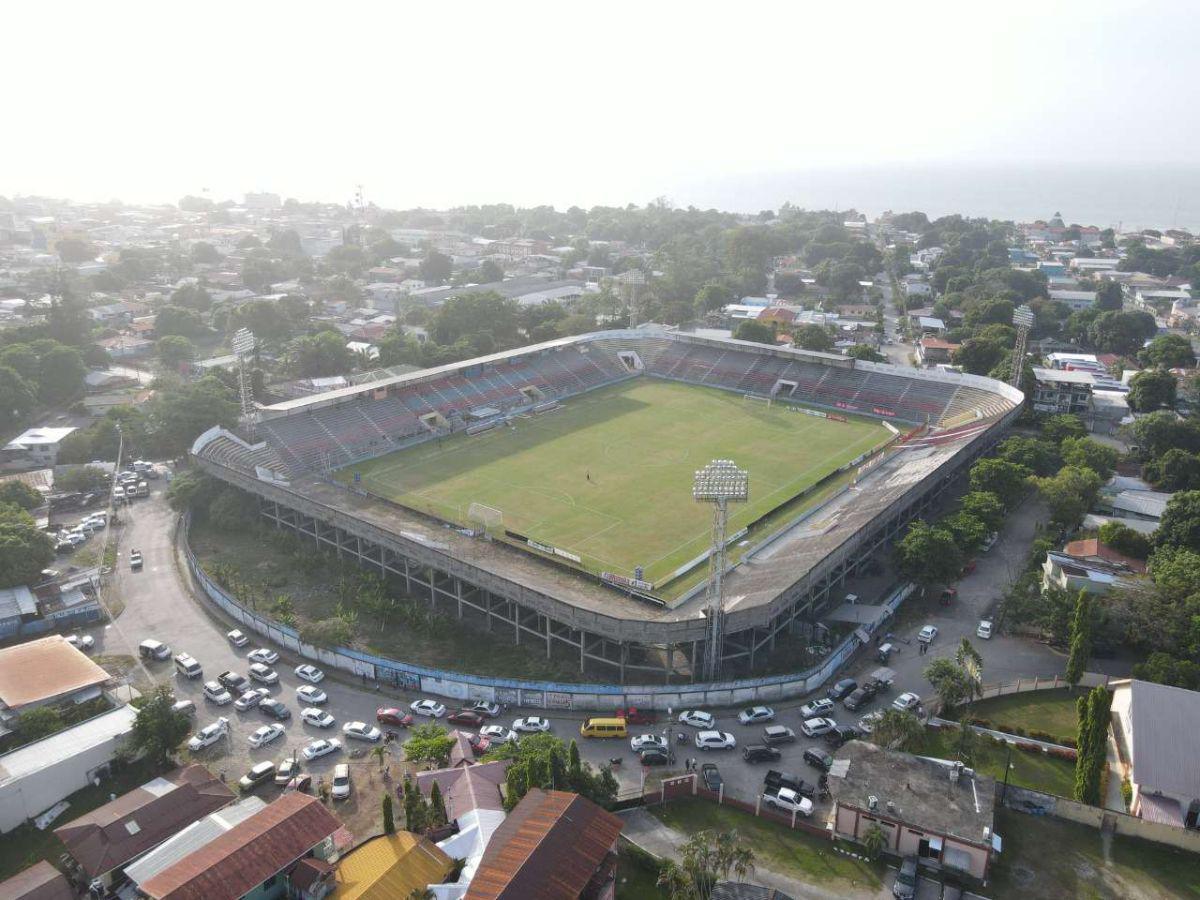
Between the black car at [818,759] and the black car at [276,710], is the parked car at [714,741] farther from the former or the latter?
the black car at [276,710]

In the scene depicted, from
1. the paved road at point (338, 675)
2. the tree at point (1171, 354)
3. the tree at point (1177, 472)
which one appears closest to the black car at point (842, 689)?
the paved road at point (338, 675)

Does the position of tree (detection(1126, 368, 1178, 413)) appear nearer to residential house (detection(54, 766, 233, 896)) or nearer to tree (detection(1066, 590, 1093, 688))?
tree (detection(1066, 590, 1093, 688))

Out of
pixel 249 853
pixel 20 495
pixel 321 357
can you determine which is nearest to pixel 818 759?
pixel 249 853

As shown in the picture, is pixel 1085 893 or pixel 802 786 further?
pixel 802 786

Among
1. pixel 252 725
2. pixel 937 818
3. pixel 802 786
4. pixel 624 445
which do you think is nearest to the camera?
pixel 937 818

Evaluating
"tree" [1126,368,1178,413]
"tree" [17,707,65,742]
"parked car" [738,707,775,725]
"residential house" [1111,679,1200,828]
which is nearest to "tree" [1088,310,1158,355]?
"tree" [1126,368,1178,413]

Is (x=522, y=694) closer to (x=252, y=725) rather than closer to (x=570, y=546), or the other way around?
(x=252, y=725)

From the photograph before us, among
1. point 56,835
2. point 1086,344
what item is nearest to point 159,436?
point 56,835
